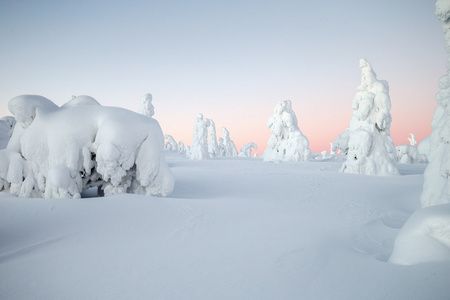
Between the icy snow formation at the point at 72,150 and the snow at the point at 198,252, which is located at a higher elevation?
the icy snow formation at the point at 72,150

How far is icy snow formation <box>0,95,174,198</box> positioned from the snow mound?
3.65m

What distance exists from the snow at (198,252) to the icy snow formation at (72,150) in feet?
2.03

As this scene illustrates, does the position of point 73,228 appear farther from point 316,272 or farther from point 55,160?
point 316,272

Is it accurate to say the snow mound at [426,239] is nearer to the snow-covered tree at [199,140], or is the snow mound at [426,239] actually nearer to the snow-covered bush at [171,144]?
the snow-covered tree at [199,140]

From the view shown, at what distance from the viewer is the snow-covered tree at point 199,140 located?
1969cm

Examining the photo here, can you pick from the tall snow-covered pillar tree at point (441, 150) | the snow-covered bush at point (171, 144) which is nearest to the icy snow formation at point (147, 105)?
the tall snow-covered pillar tree at point (441, 150)

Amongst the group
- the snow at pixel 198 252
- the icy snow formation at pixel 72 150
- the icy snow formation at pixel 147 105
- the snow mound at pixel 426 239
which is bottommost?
the snow at pixel 198 252

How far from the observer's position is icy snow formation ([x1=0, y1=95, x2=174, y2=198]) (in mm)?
3779

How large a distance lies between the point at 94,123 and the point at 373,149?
389 inches

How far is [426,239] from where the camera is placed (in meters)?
2.03

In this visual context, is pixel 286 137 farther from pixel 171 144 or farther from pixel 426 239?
pixel 171 144

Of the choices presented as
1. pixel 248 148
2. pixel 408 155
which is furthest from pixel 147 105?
pixel 248 148

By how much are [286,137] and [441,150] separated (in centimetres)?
1545

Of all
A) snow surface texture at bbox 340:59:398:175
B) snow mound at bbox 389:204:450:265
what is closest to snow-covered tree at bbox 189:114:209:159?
snow surface texture at bbox 340:59:398:175
